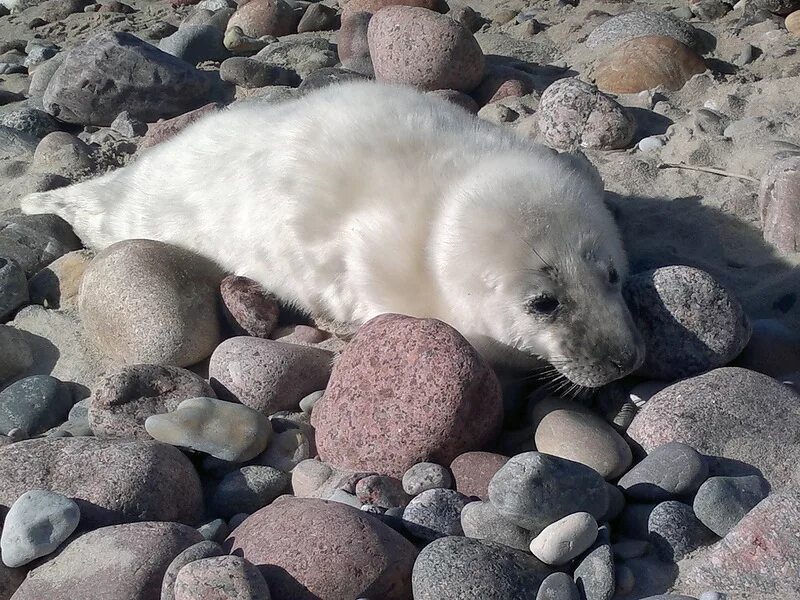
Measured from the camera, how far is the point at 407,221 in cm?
306

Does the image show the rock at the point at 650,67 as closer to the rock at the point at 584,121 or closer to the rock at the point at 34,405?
the rock at the point at 584,121

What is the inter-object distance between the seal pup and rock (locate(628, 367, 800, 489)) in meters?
0.19

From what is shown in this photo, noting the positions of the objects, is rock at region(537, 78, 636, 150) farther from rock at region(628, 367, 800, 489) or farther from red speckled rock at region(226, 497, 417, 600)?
red speckled rock at region(226, 497, 417, 600)

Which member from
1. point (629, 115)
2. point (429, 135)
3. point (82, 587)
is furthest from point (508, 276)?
point (629, 115)

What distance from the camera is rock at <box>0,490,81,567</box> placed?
226 centimetres

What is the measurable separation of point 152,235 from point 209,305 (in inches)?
20.0

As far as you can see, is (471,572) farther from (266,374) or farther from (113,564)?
(266,374)

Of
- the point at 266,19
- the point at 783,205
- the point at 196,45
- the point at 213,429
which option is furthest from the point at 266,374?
the point at 266,19

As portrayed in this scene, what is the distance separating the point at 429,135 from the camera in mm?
3293

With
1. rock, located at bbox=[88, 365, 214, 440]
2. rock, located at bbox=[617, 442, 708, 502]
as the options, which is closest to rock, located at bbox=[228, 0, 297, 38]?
rock, located at bbox=[88, 365, 214, 440]

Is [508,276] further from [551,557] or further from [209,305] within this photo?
[209,305]

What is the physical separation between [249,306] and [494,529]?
1.50 meters

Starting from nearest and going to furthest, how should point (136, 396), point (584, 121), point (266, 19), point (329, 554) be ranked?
point (329, 554)
point (136, 396)
point (584, 121)
point (266, 19)

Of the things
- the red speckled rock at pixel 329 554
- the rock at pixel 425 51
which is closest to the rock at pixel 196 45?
the rock at pixel 425 51
